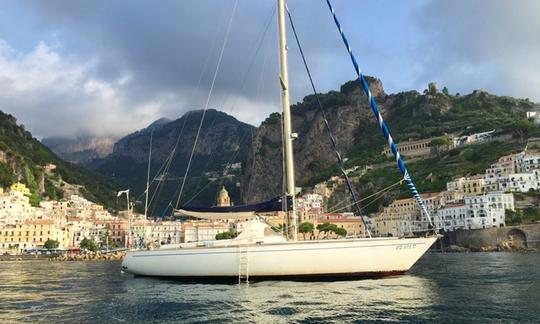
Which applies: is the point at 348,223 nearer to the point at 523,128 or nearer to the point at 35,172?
the point at 523,128

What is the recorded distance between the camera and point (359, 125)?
16050cm

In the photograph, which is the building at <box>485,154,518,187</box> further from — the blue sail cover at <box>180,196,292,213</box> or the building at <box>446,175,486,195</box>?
the blue sail cover at <box>180,196,292,213</box>

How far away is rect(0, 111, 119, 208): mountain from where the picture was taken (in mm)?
120188

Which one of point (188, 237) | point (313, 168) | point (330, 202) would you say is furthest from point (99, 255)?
point (313, 168)

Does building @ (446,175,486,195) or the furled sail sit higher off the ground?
building @ (446,175,486,195)

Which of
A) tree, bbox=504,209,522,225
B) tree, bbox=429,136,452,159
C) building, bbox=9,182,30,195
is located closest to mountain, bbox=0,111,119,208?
building, bbox=9,182,30,195

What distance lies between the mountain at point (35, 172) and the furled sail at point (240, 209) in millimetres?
109196

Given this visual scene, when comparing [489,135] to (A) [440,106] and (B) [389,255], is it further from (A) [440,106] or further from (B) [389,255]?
(B) [389,255]

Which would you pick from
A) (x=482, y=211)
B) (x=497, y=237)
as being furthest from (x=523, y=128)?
(x=497, y=237)

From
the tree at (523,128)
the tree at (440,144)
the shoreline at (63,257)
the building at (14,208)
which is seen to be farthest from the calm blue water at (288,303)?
the tree at (440,144)

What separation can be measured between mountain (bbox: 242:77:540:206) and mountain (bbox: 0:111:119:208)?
5362 centimetres

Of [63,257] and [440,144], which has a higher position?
[440,144]

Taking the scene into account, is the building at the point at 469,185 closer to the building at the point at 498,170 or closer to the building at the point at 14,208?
the building at the point at 498,170

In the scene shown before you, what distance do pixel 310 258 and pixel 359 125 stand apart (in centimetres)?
14772
